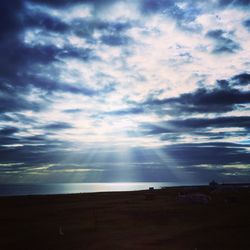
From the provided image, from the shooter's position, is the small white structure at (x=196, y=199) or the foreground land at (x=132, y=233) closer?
the foreground land at (x=132, y=233)

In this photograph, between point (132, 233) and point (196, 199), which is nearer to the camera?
point (132, 233)

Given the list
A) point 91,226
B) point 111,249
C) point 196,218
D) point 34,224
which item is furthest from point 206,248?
point 34,224

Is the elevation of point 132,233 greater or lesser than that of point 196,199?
lesser

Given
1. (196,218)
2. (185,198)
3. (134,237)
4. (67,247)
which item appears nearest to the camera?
(67,247)

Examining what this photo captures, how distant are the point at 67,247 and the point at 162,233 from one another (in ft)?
30.6

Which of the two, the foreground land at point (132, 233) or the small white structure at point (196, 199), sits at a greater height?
the small white structure at point (196, 199)

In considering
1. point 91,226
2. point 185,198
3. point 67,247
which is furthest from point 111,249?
point 185,198

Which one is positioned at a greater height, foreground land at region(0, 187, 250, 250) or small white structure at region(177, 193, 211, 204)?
small white structure at region(177, 193, 211, 204)

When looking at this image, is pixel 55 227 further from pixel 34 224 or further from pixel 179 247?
pixel 179 247

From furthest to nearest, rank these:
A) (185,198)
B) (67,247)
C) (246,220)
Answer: (185,198)
(246,220)
(67,247)

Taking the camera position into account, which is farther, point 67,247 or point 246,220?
point 246,220

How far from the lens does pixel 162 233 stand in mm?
31828

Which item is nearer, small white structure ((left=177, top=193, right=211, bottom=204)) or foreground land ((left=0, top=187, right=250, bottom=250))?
foreground land ((left=0, top=187, right=250, bottom=250))

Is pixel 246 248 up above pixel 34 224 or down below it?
below
